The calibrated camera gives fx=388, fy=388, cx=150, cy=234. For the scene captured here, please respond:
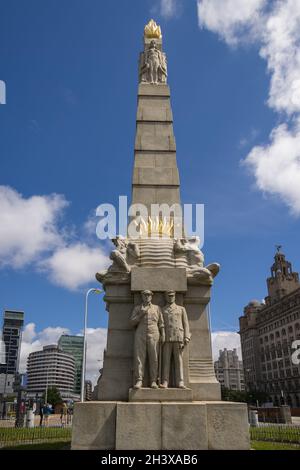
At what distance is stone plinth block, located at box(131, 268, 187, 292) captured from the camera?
372 inches

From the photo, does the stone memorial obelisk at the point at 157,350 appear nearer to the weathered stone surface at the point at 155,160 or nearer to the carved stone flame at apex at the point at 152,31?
the weathered stone surface at the point at 155,160

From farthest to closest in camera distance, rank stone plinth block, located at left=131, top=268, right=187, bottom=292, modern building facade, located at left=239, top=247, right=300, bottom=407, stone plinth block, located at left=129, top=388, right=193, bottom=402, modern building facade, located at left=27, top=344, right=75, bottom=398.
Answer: modern building facade, located at left=27, top=344, right=75, bottom=398, modern building facade, located at left=239, top=247, right=300, bottom=407, stone plinth block, located at left=131, top=268, right=187, bottom=292, stone plinth block, located at left=129, top=388, right=193, bottom=402

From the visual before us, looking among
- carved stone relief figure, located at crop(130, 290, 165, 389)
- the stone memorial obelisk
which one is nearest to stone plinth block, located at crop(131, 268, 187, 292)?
the stone memorial obelisk

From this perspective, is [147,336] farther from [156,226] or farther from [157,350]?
[156,226]

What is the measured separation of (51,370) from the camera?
176750 millimetres

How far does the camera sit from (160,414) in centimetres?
794

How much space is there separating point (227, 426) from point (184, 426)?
36.6 inches

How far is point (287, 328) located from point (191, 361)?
105024mm

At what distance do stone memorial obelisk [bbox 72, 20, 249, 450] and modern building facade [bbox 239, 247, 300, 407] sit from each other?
9256 cm

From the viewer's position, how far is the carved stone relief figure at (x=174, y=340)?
28.7ft

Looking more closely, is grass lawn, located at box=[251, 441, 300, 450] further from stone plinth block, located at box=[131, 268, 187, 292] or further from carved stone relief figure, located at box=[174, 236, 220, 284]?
stone plinth block, located at box=[131, 268, 187, 292]

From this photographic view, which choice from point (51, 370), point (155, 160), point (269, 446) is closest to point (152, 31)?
point (155, 160)

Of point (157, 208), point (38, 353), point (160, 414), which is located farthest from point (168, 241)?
point (38, 353)

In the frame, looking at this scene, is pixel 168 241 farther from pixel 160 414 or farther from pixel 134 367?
pixel 160 414
